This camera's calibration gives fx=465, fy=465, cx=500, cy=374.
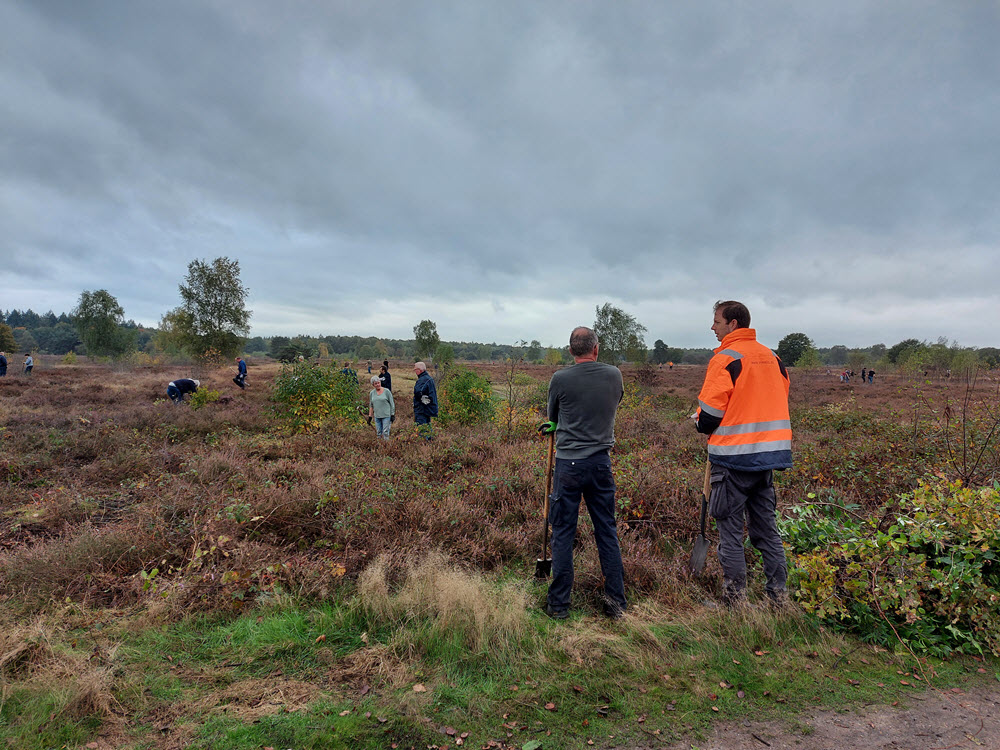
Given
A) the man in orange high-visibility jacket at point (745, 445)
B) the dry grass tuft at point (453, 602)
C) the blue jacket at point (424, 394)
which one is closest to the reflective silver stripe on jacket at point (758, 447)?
the man in orange high-visibility jacket at point (745, 445)

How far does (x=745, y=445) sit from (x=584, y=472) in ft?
3.77

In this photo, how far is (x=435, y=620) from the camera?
3.22 meters

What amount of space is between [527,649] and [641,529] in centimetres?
251

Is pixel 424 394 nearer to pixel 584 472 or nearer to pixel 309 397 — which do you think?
pixel 309 397

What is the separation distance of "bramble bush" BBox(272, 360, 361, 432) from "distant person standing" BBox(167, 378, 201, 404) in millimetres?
6310

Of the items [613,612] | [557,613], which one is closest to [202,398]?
[557,613]

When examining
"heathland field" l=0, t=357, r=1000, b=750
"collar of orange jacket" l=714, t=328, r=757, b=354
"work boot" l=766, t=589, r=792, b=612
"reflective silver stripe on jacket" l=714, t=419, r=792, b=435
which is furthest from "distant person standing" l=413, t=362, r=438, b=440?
"work boot" l=766, t=589, r=792, b=612

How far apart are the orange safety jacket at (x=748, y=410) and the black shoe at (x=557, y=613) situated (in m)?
1.62

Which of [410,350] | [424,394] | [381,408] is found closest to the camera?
[381,408]

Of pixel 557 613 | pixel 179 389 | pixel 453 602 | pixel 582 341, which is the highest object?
pixel 582 341

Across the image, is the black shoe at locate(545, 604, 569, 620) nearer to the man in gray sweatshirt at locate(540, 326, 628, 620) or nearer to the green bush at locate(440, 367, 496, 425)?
the man in gray sweatshirt at locate(540, 326, 628, 620)

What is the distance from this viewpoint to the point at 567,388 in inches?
139

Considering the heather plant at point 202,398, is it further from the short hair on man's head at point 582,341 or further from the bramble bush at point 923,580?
the bramble bush at point 923,580

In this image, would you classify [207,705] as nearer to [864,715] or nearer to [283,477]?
[864,715]
